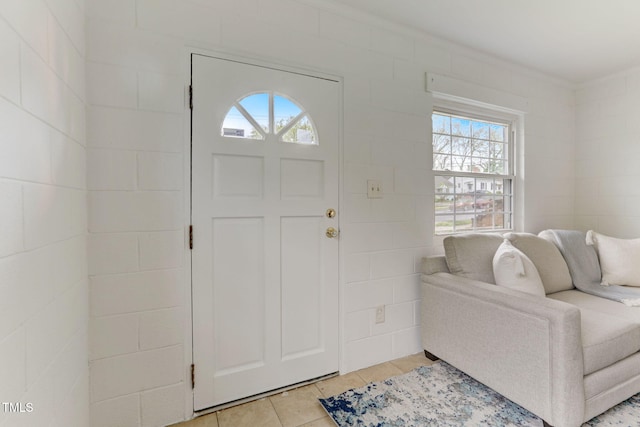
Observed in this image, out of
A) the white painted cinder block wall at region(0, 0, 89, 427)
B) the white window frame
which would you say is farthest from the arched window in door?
the white window frame

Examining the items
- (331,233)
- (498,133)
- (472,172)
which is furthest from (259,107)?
(498,133)

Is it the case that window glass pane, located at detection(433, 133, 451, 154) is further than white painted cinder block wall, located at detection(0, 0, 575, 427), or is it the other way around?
window glass pane, located at detection(433, 133, 451, 154)

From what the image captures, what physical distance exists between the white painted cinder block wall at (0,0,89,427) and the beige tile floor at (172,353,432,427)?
620mm

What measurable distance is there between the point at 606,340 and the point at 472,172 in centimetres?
150

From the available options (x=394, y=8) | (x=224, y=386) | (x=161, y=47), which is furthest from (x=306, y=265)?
(x=394, y=8)

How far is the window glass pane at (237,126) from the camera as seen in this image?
5.35 ft

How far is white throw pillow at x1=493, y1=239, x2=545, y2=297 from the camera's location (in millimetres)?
1748

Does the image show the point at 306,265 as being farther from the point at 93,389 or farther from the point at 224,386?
the point at 93,389

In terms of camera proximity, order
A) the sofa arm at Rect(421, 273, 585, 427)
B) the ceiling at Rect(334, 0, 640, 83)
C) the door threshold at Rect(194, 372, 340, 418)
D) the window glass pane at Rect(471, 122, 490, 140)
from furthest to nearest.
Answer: the window glass pane at Rect(471, 122, 490, 140) < the ceiling at Rect(334, 0, 640, 83) < the door threshold at Rect(194, 372, 340, 418) < the sofa arm at Rect(421, 273, 585, 427)

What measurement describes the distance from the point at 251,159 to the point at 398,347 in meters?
1.65

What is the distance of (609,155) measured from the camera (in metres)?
2.92

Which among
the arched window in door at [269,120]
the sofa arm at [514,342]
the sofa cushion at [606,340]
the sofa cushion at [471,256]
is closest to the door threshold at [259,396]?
the sofa arm at [514,342]

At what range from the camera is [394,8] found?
1.91 m

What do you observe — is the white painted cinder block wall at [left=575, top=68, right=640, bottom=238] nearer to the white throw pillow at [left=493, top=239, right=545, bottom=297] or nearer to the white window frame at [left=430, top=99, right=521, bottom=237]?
the white window frame at [left=430, top=99, right=521, bottom=237]
